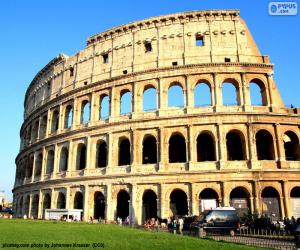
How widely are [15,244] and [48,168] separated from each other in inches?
866

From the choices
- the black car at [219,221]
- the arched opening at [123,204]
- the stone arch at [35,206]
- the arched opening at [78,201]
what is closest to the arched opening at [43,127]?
the stone arch at [35,206]

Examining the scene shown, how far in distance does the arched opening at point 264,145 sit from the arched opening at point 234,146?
1.45 meters

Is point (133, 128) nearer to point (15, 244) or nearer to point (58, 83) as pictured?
point (58, 83)

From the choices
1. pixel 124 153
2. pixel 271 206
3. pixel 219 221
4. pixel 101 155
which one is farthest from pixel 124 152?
pixel 271 206

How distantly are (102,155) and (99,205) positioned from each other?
4.06 m

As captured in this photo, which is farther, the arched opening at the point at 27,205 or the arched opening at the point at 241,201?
the arched opening at the point at 27,205

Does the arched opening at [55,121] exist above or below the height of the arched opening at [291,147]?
above

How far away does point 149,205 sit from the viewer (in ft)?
77.0

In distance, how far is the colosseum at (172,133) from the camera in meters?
21.7

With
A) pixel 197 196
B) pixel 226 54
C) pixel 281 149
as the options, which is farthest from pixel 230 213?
pixel 226 54

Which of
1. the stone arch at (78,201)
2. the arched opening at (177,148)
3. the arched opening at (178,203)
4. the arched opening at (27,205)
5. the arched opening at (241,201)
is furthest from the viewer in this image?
the arched opening at (27,205)

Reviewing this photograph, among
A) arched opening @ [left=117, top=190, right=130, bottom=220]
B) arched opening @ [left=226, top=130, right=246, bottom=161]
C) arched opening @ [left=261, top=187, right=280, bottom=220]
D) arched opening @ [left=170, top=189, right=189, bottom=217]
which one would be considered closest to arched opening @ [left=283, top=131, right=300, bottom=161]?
arched opening @ [left=261, top=187, right=280, bottom=220]

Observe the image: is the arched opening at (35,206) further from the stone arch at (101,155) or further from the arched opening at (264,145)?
the arched opening at (264,145)

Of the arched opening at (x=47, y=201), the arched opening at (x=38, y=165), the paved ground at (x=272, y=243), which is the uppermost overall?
the arched opening at (x=38, y=165)
